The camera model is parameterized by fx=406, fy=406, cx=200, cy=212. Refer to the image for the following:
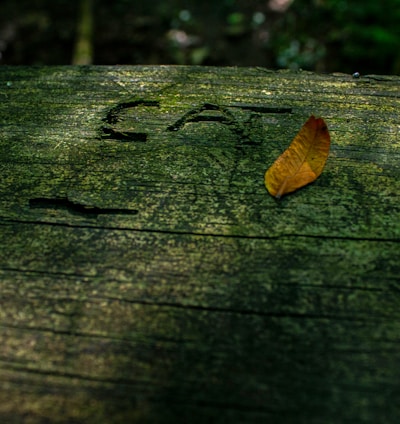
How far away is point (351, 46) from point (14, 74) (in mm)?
4154

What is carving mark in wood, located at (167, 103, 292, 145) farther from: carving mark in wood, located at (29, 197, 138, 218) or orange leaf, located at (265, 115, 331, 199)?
carving mark in wood, located at (29, 197, 138, 218)

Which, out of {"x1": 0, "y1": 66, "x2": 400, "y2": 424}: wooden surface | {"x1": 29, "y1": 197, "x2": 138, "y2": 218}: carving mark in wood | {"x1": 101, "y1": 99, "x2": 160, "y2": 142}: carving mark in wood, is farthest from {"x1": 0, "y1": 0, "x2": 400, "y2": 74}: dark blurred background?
{"x1": 29, "y1": 197, "x2": 138, "y2": 218}: carving mark in wood

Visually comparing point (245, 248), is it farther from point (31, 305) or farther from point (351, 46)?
point (351, 46)

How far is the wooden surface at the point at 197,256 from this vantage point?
78 cm

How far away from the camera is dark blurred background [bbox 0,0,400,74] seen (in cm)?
462

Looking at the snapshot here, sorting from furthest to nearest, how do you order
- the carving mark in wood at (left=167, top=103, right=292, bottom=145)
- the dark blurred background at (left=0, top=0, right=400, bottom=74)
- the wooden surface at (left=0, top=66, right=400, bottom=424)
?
the dark blurred background at (left=0, top=0, right=400, bottom=74) → the carving mark in wood at (left=167, top=103, right=292, bottom=145) → the wooden surface at (left=0, top=66, right=400, bottom=424)

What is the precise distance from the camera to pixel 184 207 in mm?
1082

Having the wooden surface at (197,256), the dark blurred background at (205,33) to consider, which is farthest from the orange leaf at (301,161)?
the dark blurred background at (205,33)

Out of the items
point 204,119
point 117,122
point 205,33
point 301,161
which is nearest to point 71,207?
point 117,122

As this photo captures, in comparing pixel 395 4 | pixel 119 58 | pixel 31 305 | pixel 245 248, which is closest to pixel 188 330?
pixel 245 248

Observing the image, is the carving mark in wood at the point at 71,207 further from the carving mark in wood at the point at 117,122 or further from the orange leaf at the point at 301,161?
the orange leaf at the point at 301,161

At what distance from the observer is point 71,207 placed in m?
1.10

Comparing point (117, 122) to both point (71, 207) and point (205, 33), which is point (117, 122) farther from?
point (205, 33)

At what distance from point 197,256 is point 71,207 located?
38 centimetres
